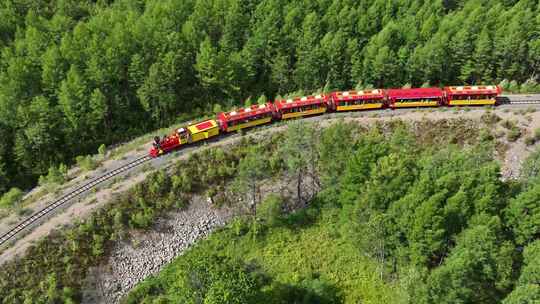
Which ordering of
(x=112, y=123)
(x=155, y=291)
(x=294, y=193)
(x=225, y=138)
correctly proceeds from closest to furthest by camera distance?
1. (x=155, y=291)
2. (x=294, y=193)
3. (x=225, y=138)
4. (x=112, y=123)

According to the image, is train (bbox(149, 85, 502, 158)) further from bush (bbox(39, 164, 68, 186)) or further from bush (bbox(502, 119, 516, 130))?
bush (bbox(39, 164, 68, 186))

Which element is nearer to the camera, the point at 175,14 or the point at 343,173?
the point at 343,173

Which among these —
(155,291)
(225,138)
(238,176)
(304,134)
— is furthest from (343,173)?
(155,291)

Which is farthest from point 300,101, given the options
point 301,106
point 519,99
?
point 519,99

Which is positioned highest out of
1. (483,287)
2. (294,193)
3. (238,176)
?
(238,176)

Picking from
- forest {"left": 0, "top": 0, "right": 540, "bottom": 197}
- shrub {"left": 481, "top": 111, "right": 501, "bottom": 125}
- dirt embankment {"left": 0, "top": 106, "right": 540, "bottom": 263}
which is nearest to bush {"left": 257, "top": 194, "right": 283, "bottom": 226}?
dirt embankment {"left": 0, "top": 106, "right": 540, "bottom": 263}

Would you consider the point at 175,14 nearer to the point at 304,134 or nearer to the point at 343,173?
the point at 304,134

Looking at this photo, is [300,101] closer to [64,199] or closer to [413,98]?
[413,98]
